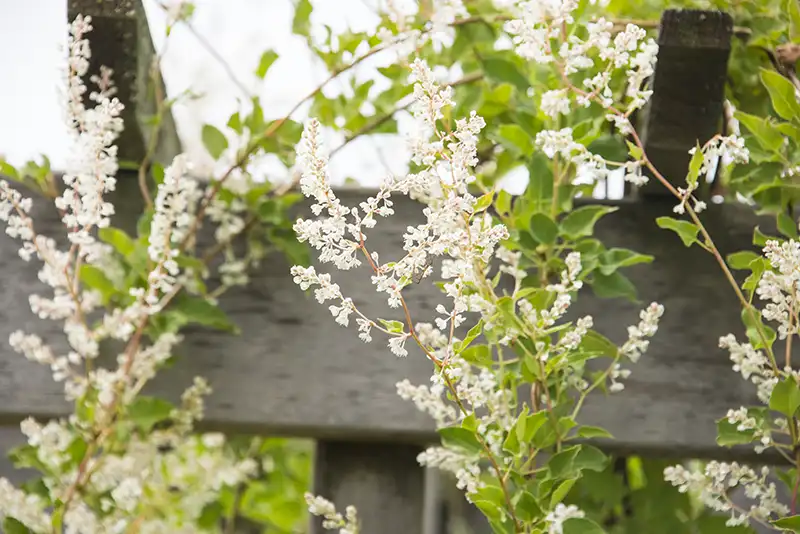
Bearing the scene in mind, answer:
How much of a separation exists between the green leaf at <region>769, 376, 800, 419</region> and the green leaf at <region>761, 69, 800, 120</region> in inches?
11.5

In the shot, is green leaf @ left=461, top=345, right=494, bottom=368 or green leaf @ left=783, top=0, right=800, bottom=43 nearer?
green leaf @ left=461, top=345, right=494, bottom=368

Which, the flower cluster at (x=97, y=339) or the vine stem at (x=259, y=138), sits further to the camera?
Answer: the vine stem at (x=259, y=138)

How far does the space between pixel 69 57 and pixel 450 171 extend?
46 cm

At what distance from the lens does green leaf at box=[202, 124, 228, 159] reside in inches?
40.4

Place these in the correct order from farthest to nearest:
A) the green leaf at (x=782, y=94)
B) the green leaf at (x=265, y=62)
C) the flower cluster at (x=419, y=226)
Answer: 1. the green leaf at (x=265, y=62)
2. the green leaf at (x=782, y=94)
3. the flower cluster at (x=419, y=226)

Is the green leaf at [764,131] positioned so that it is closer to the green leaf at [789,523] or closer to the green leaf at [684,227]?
the green leaf at [684,227]

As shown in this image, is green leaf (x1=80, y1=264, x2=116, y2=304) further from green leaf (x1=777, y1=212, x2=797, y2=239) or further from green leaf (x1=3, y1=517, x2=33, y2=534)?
green leaf (x1=777, y1=212, x2=797, y2=239)

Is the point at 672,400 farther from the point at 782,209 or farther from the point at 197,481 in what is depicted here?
the point at 197,481

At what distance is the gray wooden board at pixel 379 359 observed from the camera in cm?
91

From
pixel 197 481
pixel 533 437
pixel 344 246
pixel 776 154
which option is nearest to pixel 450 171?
pixel 344 246

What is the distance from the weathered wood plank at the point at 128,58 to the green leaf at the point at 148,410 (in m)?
0.33

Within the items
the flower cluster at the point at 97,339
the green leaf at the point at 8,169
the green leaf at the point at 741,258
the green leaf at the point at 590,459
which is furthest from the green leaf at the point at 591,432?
the green leaf at the point at 8,169

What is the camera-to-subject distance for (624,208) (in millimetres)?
992

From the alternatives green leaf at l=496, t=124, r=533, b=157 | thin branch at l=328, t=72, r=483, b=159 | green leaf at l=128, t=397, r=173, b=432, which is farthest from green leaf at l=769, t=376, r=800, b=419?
green leaf at l=128, t=397, r=173, b=432
